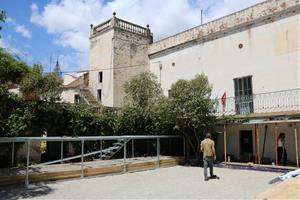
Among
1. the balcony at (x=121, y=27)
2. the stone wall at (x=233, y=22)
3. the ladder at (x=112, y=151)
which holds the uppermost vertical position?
the balcony at (x=121, y=27)

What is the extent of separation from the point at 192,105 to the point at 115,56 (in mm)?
9400

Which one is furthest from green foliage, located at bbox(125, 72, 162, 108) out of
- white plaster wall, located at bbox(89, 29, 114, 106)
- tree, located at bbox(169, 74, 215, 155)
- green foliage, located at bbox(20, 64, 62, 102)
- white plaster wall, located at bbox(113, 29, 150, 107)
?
green foliage, located at bbox(20, 64, 62, 102)

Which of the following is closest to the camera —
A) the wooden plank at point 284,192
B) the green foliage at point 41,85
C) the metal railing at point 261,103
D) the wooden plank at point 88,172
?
the wooden plank at point 284,192

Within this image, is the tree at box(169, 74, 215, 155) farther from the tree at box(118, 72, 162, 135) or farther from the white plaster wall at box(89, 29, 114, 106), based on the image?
the white plaster wall at box(89, 29, 114, 106)

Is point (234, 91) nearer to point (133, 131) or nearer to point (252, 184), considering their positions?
point (133, 131)

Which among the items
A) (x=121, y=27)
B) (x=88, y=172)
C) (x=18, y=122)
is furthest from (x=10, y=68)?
(x=121, y=27)

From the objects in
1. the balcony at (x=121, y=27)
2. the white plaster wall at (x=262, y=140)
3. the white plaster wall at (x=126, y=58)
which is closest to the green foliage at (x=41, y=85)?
the white plaster wall at (x=126, y=58)

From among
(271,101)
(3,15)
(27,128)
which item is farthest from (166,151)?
(3,15)

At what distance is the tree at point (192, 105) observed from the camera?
17109 mm

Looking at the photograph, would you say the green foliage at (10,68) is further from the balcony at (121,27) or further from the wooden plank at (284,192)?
the balcony at (121,27)

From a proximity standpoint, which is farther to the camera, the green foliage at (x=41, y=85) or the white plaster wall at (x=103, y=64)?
the white plaster wall at (x=103, y=64)

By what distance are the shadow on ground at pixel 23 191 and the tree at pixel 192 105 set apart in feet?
26.4

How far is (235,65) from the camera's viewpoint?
19.9 m

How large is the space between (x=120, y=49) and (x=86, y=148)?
30.5 ft
